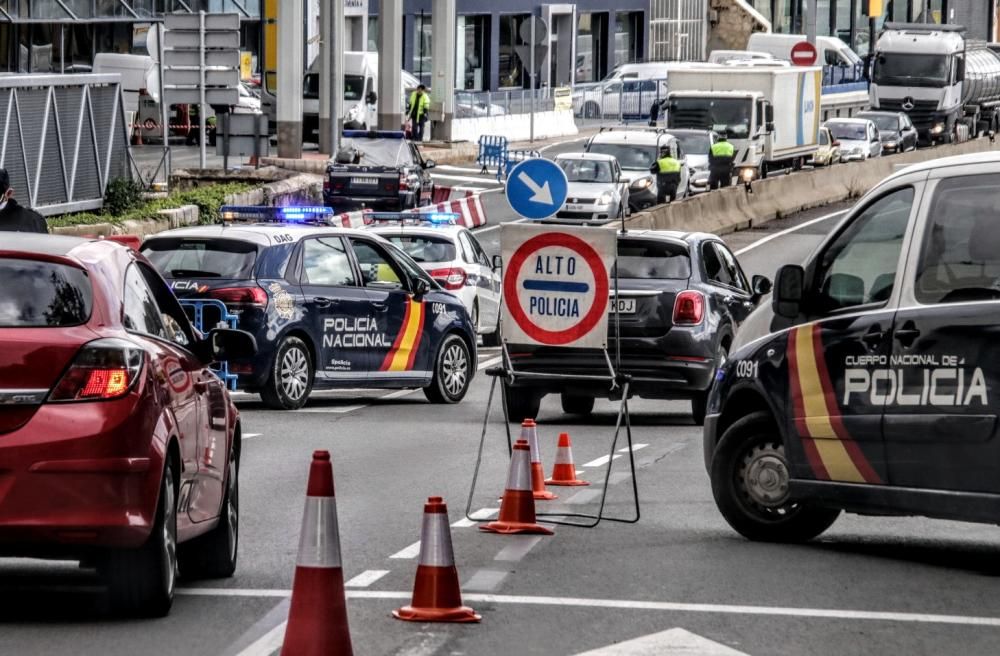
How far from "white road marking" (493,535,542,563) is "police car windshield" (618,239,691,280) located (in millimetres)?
7831

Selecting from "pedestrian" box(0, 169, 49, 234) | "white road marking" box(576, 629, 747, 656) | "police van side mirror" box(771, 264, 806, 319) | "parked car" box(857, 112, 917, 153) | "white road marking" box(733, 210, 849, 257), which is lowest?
"white road marking" box(733, 210, 849, 257)

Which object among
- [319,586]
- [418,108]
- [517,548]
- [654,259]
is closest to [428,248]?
[654,259]

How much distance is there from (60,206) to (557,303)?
20.5 metres

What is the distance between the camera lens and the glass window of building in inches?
3268

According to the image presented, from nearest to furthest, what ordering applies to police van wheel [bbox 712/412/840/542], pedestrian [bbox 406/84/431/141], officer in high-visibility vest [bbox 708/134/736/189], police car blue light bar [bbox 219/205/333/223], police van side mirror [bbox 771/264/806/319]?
police van side mirror [bbox 771/264/806/319] < police van wheel [bbox 712/412/840/542] < police car blue light bar [bbox 219/205/333/223] < officer in high-visibility vest [bbox 708/134/736/189] < pedestrian [bbox 406/84/431/141]

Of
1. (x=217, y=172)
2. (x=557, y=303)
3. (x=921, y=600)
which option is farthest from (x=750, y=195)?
(x=921, y=600)

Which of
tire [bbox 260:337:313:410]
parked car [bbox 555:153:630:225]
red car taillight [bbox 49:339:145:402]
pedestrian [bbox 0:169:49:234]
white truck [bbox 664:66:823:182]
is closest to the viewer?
red car taillight [bbox 49:339:145:402]

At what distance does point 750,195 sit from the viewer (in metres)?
46.1

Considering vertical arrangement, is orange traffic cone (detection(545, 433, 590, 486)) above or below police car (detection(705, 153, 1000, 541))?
below

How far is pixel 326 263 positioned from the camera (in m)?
19.8

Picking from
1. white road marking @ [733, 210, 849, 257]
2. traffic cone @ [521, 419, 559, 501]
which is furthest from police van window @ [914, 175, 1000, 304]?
white road marking @ [733, 210, 849, 257]

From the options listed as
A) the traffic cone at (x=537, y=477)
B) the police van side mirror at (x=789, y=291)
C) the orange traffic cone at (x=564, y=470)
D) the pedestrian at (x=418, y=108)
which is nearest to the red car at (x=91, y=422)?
the police van side mirror at (x=789, y=291)

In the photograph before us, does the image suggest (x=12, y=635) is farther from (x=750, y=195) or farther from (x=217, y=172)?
(x=750, y=195)

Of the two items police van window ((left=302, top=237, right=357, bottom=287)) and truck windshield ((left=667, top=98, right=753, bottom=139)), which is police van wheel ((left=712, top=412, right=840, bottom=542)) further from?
truck windshield ((left=667, top=98, right=753, bottom=139))
